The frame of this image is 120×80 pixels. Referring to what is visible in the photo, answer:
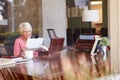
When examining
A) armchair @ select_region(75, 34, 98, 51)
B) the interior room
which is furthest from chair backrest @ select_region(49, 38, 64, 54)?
armchair @ select_region(75, 34, 98, 51)

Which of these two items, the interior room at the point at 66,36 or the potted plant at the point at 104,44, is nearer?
the interior room at the point at 66,36

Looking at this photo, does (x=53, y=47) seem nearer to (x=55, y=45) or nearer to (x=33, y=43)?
(x=55, y=45)

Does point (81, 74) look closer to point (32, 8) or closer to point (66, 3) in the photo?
point (66, 3)

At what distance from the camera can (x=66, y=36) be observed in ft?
15.6

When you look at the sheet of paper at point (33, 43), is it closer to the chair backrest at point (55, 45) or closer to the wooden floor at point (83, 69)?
the chair backrest at point (55, 45)

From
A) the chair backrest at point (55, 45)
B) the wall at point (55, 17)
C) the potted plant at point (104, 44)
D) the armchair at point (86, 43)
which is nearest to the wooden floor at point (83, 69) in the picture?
the potted plant at point (104, 44)

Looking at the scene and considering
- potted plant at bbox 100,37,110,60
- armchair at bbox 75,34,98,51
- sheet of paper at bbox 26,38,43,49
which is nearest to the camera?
sheet of paper at bbox 26,38,43,49

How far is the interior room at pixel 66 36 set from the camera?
176 centimetres

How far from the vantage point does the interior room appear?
1761 mm

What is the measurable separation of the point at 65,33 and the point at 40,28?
74 centimetres

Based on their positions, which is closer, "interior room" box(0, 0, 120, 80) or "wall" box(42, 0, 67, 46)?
"interior room" box(0, 0, 120, 80)

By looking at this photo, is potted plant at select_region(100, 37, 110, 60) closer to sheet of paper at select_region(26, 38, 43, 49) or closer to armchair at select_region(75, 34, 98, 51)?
armchair at select_region(75, 34, 98, 51)

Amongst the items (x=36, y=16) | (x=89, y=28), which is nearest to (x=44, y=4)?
(x=36, y=16)

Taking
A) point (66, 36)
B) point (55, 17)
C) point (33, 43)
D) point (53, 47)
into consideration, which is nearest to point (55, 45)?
point (53, 47)
